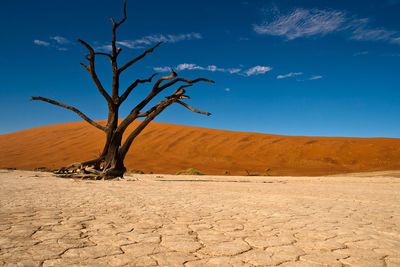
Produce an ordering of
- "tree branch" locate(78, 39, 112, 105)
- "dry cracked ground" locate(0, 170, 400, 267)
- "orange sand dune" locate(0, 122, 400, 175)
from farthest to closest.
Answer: "orange sand dune" locate(0, 122, 400, 175), "tree branch" locate(78, 39, 112, 105), "dry cracked ground" locate(0, 170, 400, 267)

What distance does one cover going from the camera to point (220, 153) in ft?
78.2

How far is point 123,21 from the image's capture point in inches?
403

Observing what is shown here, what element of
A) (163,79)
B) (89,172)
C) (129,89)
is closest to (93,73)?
(129,89)

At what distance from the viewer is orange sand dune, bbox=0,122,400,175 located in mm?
18562

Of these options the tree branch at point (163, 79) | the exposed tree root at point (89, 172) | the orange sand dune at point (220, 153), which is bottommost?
the exposed tree root at point (89, 172)

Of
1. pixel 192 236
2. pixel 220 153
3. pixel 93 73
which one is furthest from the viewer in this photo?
pixel 220 153

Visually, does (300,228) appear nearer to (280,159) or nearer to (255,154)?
(280,159)

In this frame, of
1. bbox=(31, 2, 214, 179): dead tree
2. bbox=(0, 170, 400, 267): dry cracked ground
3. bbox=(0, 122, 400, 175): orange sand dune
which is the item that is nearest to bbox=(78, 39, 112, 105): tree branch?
bbox=(31, 2, 214, 179): dead tree

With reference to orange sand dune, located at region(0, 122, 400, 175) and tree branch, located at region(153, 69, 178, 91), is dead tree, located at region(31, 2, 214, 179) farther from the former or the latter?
orange sand dune, located at region(0, 122, 400, 175)

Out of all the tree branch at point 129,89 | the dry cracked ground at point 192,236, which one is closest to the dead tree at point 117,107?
the tree branch at point 129,89

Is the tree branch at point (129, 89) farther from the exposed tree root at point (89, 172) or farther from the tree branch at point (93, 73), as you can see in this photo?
the exposed tree root at point (89, 172)

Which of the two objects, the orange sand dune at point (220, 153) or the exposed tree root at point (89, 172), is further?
the orange sand dune at point (220, 153)

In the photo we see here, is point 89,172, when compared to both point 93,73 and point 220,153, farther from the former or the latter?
point 220,153

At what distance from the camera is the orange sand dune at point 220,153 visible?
18.6 m
